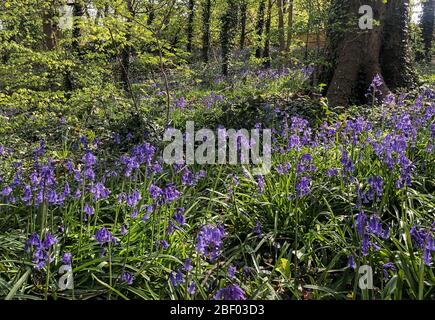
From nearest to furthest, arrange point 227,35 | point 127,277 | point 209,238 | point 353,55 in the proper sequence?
point 209,238
point 127,277
point 353,55
point 227,35

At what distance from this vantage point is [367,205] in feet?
10.2

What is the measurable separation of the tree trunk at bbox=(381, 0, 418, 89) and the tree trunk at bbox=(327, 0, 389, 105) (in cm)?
32

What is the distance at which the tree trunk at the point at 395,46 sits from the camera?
21.6ft

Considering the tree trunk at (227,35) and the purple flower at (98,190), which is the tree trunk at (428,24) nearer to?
the tree trunk at (227,35)

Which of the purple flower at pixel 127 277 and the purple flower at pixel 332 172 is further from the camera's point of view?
the purple flower at pixel 332 172

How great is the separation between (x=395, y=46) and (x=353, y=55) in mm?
921

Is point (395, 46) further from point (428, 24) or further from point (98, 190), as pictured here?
point (428, 24)

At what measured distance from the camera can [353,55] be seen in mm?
6242

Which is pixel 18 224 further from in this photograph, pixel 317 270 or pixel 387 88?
pixel 387 88

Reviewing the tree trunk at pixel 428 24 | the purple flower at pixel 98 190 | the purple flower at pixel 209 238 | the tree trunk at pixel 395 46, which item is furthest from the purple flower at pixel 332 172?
the tree trunk at pixel 428 24

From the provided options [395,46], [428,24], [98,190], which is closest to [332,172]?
[98,190]

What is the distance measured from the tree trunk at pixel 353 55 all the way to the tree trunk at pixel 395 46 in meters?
0.32

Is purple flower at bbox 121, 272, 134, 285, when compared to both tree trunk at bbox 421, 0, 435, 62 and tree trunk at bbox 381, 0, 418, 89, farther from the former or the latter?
tree trunk at bbox 421, 0, 435, 62
